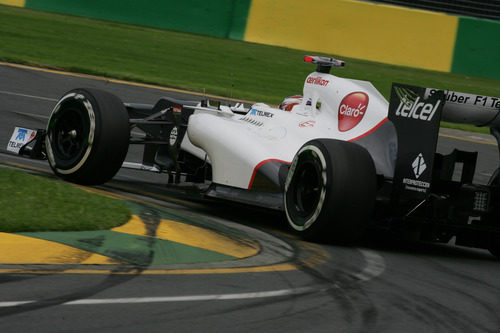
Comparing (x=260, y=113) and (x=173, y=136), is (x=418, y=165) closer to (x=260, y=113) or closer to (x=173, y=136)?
(x=260, y=113)

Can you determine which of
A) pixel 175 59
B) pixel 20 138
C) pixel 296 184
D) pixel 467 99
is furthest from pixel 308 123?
pixel 175 59

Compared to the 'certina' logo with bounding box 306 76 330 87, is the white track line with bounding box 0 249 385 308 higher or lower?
lower

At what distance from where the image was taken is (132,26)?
23.7 metres

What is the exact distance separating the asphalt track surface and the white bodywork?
56 cm

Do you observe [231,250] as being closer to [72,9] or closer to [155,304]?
[155,304]

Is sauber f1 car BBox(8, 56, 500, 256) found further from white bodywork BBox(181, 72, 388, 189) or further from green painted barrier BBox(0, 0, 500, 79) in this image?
green painted barrier BBox(0, 0, 500, 79)

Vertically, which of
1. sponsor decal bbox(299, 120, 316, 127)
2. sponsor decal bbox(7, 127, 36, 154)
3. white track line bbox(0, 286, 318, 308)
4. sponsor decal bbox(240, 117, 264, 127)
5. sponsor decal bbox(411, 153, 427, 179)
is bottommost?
white track line bbox(0, 286, 318, 308)

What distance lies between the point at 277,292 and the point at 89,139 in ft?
12.1

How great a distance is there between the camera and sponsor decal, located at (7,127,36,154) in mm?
10266


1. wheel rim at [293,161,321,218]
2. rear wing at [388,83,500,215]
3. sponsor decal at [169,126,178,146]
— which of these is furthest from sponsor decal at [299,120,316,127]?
sponsor decal at [169,126,178,146]

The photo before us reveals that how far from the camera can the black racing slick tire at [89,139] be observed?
8.89m

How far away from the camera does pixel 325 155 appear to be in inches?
292

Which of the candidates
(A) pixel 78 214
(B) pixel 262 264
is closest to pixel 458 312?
(B) pixel 262 264

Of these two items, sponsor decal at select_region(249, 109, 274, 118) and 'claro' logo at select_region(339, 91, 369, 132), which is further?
A: sponsor decal at select_region(249, 109, 274, 118)
